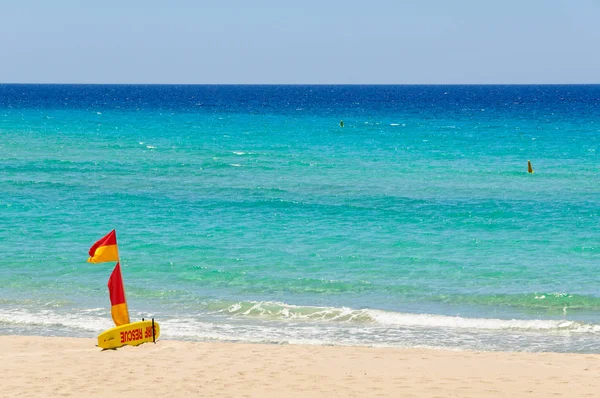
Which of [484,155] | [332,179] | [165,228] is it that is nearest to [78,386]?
[165,228]

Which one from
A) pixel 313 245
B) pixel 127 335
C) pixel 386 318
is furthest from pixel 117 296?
pixel 313 245

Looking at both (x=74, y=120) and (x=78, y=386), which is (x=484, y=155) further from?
(x=74, y=120)

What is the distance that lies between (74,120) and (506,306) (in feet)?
258

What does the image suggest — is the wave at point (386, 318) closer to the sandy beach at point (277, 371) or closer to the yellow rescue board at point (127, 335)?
the sandy beach at point (277, 371)

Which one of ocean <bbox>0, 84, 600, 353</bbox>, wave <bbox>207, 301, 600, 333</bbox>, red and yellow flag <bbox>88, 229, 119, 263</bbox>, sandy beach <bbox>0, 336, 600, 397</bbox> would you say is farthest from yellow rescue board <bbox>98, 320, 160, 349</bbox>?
wave <bbox>207, 301, 600, 333</bbox>

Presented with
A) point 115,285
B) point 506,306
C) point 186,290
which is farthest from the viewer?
point 186,290

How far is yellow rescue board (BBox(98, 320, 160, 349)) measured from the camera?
56.3 feet

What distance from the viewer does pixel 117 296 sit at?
17031 millimetres

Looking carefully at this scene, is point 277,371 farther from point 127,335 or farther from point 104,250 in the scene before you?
point 104,250

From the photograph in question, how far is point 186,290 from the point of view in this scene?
22.9m

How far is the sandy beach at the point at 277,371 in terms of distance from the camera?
14.7 m

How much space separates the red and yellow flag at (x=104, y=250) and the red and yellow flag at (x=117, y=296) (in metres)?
0.31

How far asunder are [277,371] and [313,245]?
12.1 meters

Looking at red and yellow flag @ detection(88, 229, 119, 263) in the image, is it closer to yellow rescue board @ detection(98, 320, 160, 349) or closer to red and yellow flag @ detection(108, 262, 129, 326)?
red and yellow flag @ detection(108, 262, 129, 326)
